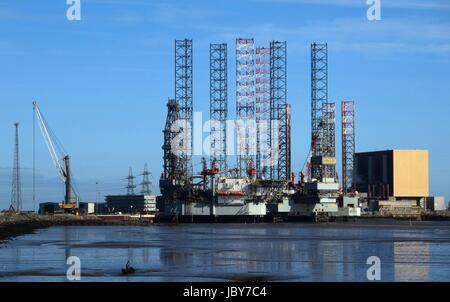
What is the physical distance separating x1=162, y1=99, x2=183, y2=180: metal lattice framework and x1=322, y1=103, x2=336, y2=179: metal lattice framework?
94.1 ft

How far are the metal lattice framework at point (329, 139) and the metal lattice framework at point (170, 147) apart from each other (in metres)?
28.7

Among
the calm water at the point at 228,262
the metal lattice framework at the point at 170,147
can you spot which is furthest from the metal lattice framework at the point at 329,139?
the calm water at the point at 228,262

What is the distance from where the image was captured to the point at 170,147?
14250 centimetres

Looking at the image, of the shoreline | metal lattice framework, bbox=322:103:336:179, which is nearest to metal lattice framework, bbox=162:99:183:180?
the shoreline

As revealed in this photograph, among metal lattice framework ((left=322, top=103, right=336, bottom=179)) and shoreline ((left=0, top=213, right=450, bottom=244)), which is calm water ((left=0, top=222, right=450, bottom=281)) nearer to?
shoreline ((left=0, top=213, right=450, bottom=244))

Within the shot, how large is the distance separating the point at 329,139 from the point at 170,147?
33.7 m

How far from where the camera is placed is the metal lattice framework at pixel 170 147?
464 feet

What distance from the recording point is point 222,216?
485 feet

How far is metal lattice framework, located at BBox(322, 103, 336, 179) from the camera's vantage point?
152500 mm

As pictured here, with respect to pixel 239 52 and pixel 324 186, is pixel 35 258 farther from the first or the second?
pixel 324 186

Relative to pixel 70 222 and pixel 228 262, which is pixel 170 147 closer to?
pixel 70 222
